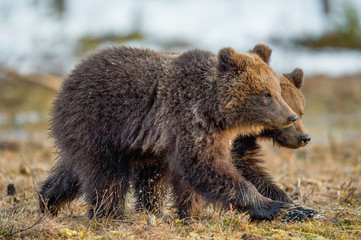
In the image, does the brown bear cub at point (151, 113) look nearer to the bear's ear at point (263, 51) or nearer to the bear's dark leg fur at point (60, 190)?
the bear's dark leg fur at point (60, 190)

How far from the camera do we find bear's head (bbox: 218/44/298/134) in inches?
208

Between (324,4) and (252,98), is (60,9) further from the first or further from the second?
(252,98)

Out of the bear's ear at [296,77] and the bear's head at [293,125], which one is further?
the bear's ear at [296,77]

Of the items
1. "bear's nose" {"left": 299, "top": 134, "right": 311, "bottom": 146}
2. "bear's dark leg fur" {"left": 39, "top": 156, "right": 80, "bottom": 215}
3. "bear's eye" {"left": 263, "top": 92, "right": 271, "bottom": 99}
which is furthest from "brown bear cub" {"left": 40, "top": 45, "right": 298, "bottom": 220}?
"bear's nose" {"left": 299, "top": 134, "right": 311, "bottom": 146}

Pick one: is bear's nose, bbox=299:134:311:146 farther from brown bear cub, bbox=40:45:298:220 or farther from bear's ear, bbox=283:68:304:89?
bear's ear, bbox=283:68:304:89

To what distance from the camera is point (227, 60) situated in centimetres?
532

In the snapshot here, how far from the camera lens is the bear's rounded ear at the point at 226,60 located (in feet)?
17.4

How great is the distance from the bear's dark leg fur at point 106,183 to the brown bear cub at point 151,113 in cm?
1

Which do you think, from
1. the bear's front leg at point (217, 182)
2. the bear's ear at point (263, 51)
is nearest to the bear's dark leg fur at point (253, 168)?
the bear's front leg at point (217, 182)

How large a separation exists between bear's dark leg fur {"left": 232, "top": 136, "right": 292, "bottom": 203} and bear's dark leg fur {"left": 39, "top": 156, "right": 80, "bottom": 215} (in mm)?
2091

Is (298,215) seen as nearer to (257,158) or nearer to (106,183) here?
(257,158)

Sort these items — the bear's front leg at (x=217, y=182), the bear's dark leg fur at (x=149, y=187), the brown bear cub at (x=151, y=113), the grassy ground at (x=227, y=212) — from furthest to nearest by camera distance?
the bear's dark leg fur at (x=149, y=187)
the brown bear cub at (x=151, y=113)
the bear's front leg at (x=217, y=182)
the grassy ground at (x=227, y=212)

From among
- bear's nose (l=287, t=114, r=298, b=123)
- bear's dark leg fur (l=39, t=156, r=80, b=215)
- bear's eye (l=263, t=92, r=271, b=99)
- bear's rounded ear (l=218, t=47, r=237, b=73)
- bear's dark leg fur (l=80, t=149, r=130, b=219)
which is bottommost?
bear's dark leg fur (l=39, t=156, r=80, b=215)

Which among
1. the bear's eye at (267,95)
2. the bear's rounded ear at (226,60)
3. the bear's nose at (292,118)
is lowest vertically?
the bear's nose at (292,118)
